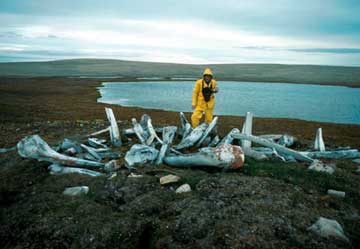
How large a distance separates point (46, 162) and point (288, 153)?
22.7ft

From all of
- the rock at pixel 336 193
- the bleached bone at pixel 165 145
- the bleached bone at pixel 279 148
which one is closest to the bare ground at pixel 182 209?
the rock at pixel 336 193

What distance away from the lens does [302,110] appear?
3475 centimetres

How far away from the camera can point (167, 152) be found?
25.9ft

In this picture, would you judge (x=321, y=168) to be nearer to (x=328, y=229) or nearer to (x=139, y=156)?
(x=328, y=229)

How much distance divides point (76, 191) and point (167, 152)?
9.31 feet

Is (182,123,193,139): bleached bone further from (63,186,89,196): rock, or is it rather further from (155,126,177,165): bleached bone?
(63,186,89,196): rock

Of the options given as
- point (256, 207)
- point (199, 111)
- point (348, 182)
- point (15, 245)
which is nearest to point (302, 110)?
point (199, 111)

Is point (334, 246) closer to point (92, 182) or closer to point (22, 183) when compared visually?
point (92, 182)

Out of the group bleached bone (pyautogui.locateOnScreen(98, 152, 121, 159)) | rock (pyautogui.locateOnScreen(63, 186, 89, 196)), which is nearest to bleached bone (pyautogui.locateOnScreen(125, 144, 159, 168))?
bleached bone (pyautogui.locateOnScreen(98, 152, 121, 159))

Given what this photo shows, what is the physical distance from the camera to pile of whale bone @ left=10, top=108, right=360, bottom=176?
679cm

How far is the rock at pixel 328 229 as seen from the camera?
416cm

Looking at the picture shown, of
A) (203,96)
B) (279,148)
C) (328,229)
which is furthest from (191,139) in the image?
(328,229)

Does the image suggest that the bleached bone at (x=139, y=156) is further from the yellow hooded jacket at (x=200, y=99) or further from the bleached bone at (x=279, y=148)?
the yellow hooded jacket at (x=200, y=99)

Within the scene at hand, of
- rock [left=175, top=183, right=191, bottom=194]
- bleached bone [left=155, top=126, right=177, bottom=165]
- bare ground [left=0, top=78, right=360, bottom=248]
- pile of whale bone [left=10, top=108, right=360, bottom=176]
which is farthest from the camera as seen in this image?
bleached bone [left=155, top=126, right=177, bottom=165]
